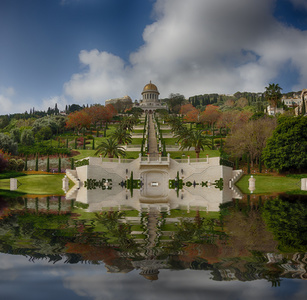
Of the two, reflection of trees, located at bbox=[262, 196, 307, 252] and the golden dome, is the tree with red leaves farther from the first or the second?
reflection of trees, located at bbox=[262, 196, 307, 252]

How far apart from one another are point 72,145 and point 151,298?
60151 millimetres

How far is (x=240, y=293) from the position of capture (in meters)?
4.37

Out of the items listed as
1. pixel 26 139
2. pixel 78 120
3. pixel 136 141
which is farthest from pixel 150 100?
pixel 26 139

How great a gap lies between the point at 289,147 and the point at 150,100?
90.0 m

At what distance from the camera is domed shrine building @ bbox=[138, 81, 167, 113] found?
124m

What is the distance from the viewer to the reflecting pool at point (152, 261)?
14.6ft

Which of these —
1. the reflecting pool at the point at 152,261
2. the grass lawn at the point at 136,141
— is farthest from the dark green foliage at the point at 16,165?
the reflecting pool at the point at 152,261

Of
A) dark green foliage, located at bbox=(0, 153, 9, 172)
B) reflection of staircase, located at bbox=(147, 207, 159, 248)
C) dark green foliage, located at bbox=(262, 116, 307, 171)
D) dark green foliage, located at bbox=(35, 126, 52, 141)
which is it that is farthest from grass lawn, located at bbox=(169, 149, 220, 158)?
reflection of staircase, located at bbox=(147, 207, 159, 248)

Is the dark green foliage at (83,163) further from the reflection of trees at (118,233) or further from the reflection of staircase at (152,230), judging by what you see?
the reflection of staircase at (152,230)

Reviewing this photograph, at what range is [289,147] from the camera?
4116 centimetres

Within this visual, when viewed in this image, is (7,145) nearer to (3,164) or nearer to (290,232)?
(3,164)

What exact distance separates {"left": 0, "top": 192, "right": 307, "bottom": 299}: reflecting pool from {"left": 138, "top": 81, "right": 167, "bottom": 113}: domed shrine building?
114739 millimetres

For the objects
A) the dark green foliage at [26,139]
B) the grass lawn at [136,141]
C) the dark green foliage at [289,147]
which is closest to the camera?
the dark green foliage at [289,147]

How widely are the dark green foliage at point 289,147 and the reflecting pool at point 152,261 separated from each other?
110ft
